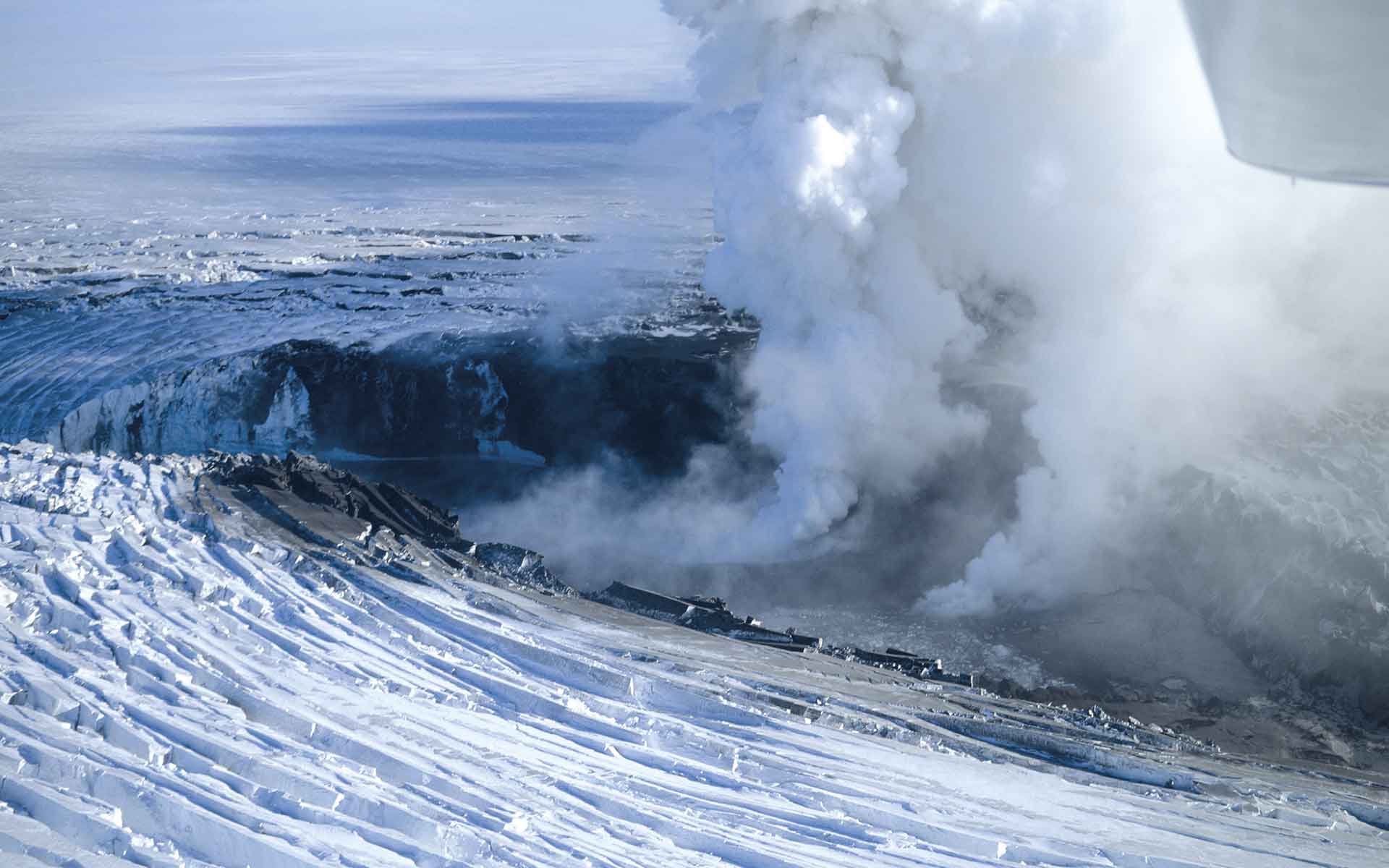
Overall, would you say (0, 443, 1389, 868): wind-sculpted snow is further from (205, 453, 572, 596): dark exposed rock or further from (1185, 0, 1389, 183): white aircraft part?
(1185, 0, 1389, 183): white aircraft part

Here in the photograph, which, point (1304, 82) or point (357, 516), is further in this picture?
point (357, 516)

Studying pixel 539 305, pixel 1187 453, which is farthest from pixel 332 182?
pixel 1187 453

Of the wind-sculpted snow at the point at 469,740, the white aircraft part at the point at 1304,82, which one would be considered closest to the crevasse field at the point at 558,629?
the wind-sculpted snow at the point at 469,740

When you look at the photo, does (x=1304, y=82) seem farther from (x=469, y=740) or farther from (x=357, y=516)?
(x=357, y=516)

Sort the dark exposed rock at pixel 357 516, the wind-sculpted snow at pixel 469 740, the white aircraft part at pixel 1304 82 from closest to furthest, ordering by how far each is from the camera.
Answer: the white aircraft part at pixel 1304 82 → the wind-sculpted snow at pixel 469 740 → the dark exposed rock at pixel 357 516

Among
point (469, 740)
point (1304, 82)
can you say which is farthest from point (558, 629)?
point (1304, 82)

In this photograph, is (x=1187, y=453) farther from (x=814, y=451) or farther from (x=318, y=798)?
(x=318, y=798)

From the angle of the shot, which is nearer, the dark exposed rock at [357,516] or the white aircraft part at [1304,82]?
the white aircraft part at [1304,82]

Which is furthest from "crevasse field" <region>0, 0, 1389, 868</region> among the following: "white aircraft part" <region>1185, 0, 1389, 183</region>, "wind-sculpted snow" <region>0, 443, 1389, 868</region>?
"white aircraft part" <region>1185, 0, 1389, 183</region>

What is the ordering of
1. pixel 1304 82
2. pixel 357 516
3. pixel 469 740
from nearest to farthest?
pixel 1304 82
pixel 469 740
pixel 357 516

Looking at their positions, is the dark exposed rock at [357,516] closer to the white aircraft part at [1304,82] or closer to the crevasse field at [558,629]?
the crevasse field at [558,629]
